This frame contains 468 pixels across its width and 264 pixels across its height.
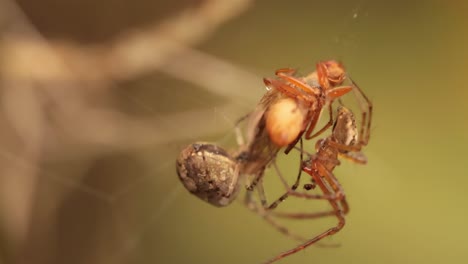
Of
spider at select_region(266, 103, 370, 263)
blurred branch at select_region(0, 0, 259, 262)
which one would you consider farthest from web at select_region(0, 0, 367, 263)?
spider at select_region(266, 103, 370, 263)

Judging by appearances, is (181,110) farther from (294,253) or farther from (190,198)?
(294,253)

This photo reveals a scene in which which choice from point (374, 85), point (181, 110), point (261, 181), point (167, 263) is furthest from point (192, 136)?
point (261, 181)

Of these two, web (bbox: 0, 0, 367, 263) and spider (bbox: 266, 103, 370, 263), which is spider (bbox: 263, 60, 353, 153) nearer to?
spider (bbox: 266, 103, 370, 263)

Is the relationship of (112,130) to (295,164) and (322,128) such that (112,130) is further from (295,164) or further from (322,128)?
(322,128)

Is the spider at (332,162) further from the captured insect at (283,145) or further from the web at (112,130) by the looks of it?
the web at (112,130)

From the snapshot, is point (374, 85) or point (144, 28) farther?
point (144, 28)

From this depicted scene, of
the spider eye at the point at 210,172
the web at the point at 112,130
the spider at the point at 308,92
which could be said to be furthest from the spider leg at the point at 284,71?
the web at the point at 112,130

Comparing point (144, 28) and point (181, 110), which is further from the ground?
point (144, 28)
